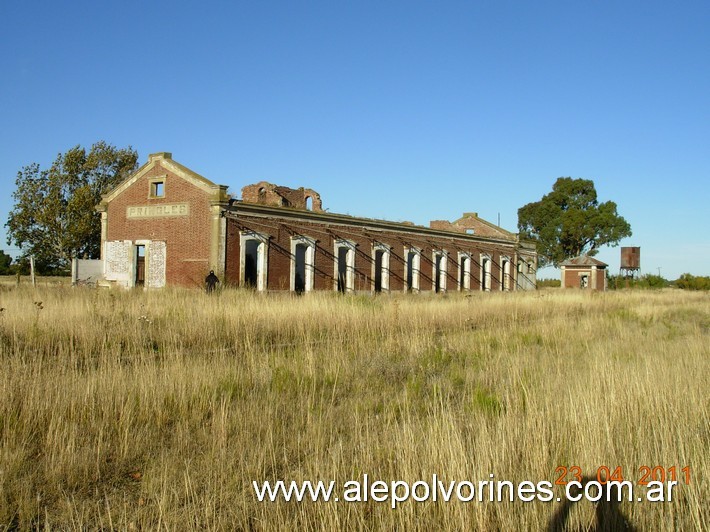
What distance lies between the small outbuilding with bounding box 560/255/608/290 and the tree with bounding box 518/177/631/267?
57.9 feet

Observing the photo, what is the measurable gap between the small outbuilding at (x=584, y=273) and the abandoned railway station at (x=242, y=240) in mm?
19859

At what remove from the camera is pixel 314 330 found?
12.2m

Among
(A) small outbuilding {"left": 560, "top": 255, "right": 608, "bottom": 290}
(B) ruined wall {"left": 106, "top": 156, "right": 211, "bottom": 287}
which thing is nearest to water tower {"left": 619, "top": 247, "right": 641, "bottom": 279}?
(A) small outbuilding {"left": 560, "top": 255, "right": 608, "bottom": 290}

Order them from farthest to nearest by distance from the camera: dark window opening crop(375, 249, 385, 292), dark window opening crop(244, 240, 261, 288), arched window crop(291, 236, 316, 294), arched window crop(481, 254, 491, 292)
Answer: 1. arched window crop(481, 254, 491, 292)
2. dark window opening crop(375, 249, 385, 292)
3. arched window crop(291, 236, 316, 294)
4. dark window opening crop(244, 240, 261, 288)

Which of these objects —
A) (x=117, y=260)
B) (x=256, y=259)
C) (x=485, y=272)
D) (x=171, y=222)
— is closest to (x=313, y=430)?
(x=256, y=259)

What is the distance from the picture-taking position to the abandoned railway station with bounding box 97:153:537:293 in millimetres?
23406

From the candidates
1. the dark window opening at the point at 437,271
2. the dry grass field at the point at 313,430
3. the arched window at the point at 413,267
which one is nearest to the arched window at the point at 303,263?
the arched window at the point at 413,267

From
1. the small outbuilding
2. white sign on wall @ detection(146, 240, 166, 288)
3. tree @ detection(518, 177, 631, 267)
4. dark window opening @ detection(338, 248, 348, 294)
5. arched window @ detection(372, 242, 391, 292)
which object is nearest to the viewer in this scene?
white sign on wall @ detection(146, 240, 166, 288)

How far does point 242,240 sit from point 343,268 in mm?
6986

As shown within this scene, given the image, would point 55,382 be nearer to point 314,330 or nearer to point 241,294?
point 314,330

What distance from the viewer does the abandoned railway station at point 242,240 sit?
23.4 meters

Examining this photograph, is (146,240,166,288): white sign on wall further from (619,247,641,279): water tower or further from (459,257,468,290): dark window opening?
(619,247,641,279): water tower

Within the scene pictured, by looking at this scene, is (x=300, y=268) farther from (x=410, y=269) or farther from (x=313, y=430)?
(x=313, y=430)

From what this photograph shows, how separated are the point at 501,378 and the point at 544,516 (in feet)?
12.8
